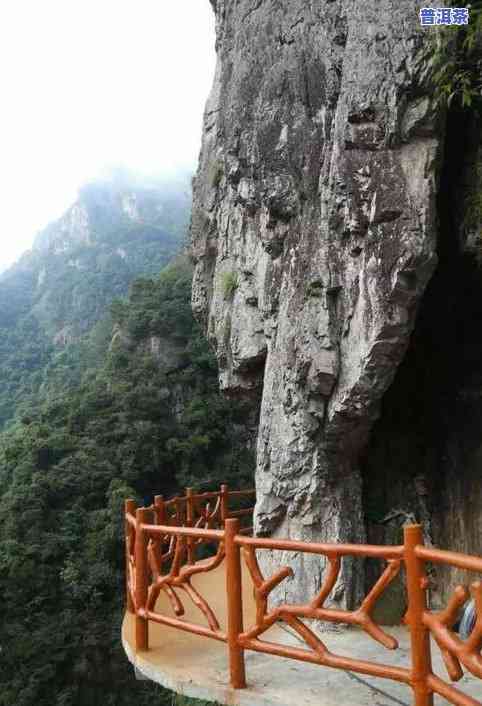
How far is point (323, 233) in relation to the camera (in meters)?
5.40

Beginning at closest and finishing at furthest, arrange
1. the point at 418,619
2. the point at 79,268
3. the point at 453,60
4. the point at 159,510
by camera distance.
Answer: the point at 418,619
the point at 453,60
the point at 159,510
the point at 79,268

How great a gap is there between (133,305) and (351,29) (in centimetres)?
2386

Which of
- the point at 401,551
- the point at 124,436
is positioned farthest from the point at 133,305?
the point at 401,551

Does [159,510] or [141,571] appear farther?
[159,510]

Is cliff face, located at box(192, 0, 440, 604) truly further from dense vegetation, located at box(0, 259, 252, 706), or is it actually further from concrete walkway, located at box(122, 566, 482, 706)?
dense vegetation, located at box(0, 259, 252, 706)

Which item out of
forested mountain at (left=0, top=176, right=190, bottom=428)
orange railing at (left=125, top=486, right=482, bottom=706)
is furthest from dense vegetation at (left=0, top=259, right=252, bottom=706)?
forested mountain at (left=0, top=176, right=190, bottom=428)

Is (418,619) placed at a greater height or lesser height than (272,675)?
greater

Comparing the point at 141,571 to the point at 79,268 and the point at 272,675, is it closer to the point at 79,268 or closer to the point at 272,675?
the point at 272,675

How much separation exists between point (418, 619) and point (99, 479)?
17.8 metres

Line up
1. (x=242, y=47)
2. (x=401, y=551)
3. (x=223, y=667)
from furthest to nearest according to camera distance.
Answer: (x=242, y=47)
(x=223, y=667)
(x=401, y=551)

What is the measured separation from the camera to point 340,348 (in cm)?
521

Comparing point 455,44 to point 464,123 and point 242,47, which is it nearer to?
point 464,123

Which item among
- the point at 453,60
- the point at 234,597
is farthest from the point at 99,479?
the point at 453,60

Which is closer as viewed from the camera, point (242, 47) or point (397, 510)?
point (397, 510)
